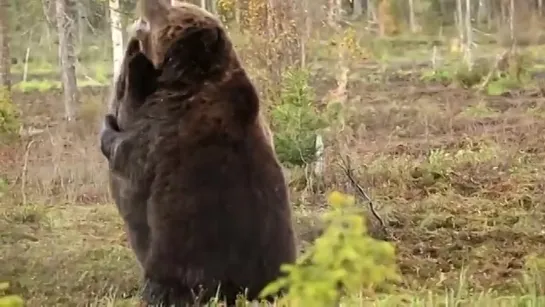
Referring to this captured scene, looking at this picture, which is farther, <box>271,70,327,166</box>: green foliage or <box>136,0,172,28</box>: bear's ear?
<box>271,70,327,166</box>: green foliage

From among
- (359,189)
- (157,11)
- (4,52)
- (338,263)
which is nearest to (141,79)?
(157,11)

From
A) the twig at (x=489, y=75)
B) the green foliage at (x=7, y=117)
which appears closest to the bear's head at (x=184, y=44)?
the green foliage at (x=7, y=117)

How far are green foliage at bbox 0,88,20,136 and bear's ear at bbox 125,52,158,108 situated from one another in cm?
878

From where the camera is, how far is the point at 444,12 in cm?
3828

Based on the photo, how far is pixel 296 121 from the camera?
9141mm

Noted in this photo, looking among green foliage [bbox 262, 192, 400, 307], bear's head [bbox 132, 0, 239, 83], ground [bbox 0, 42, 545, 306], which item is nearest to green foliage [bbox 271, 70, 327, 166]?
ground [bbox 0, 42, 545, 306]

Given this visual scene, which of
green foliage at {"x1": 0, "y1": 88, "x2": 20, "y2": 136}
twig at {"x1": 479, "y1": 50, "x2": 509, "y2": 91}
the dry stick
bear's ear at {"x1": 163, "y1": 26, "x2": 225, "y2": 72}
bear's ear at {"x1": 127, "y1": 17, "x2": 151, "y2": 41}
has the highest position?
bear's ear at {"x1": 127, "y1": 17, "x2": 151, "y2": 41}

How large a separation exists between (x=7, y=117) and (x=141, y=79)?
9.01 m

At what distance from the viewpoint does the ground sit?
7.08 m

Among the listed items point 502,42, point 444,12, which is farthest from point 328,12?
point 444,12

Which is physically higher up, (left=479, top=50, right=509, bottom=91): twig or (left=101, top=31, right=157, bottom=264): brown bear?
(left=101, top=31, right=157, bottom=264): brown bear

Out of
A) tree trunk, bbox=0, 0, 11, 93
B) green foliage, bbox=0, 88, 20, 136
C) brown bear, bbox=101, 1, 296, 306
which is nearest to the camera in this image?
brown bear, bbox=101, 1, 296, 306

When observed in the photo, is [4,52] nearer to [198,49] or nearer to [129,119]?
[129,119]

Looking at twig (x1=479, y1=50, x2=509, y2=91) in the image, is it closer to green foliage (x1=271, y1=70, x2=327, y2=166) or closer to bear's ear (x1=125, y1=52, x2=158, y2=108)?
green foliage (x1=271, y1=70, x2=327, y2=166)
